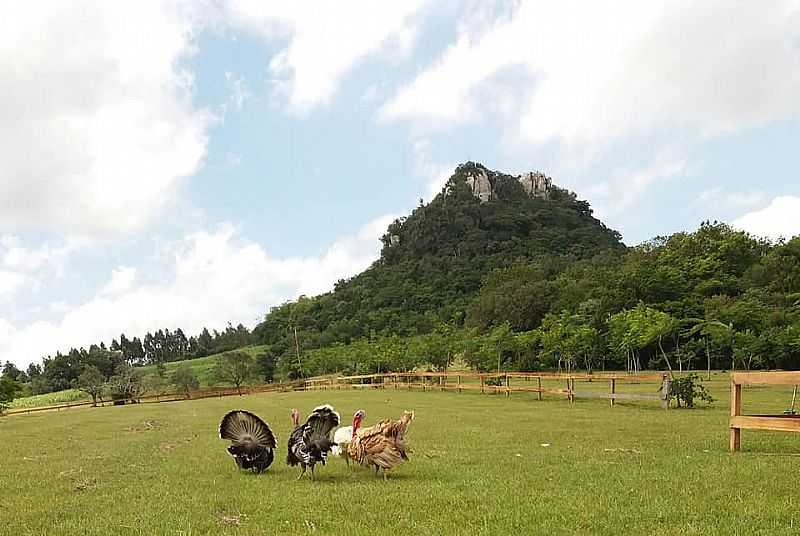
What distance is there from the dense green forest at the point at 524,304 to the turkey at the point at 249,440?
2830 cm

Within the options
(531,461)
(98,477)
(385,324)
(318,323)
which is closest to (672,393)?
(531,461)

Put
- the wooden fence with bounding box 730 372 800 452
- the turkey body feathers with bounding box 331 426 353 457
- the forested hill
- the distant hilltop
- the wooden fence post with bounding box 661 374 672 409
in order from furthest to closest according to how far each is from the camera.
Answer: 1. the distant hilltop
2. the forested hill
3. the wooden fence post with bounding box 661 374 672 409
4. the wooden fence with bounding box 730 372 800 452
5. the turkey body feathers with bounding box 331 426 353 457

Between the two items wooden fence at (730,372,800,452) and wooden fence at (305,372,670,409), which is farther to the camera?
wooden fence at (305,372,670,409)

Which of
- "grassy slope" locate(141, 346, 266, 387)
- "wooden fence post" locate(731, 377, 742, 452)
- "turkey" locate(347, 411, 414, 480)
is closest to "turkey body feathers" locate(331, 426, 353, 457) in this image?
"turkey" locate(347, 411, 414, 480)

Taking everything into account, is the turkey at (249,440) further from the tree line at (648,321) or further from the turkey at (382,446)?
the tree line at (648,321)

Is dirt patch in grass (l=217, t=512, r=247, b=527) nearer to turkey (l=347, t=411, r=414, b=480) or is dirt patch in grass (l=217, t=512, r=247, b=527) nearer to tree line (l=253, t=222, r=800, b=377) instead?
turkey (l=347, t=411, r=414, b=480)

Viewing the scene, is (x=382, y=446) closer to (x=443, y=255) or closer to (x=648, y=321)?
(x=648, y=321)

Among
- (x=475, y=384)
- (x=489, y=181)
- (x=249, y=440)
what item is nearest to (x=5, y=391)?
(x=475, y=384)

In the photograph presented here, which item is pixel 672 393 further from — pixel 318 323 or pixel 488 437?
pixel 318 323

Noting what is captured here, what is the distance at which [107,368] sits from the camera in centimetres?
11394

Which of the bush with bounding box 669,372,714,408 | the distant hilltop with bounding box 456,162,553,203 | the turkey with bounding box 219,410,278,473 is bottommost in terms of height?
the bush with bounding box 669,372,714,408

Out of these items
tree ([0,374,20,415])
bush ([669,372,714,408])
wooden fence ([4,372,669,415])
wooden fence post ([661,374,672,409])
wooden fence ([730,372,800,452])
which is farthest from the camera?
tree ([0,374,20,415])

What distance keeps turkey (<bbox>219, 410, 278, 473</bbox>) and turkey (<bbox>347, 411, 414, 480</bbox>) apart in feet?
5.23

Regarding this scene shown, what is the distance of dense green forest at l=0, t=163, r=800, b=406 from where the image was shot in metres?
43.1
